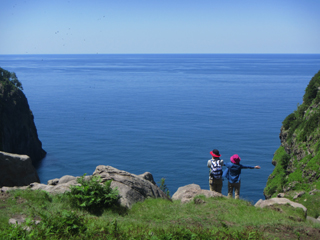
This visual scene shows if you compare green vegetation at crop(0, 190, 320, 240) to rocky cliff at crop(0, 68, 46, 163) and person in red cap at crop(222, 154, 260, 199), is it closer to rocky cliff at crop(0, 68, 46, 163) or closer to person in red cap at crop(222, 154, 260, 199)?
person in red cap at crop(222, 154, 260, 199)

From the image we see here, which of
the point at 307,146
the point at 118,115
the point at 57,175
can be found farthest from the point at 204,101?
the point at 307,146

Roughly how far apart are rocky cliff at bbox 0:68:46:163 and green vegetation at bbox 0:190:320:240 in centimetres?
6352

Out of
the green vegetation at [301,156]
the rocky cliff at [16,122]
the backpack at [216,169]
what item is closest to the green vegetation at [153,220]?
the backpack at [216,169]

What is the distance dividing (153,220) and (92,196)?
8.12ft

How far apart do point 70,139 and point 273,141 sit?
5277 cm

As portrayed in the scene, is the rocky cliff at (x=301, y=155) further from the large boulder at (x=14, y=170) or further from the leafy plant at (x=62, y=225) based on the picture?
the leafy plant at (x=62, y=225)

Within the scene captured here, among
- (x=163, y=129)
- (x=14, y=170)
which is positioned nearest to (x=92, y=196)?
(x=14, y=170)

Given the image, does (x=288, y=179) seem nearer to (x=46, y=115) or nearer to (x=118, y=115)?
(x=118, y=115)

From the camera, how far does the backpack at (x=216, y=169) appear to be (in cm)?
1516

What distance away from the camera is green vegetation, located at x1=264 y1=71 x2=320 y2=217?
35.0m

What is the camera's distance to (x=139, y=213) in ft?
41.1

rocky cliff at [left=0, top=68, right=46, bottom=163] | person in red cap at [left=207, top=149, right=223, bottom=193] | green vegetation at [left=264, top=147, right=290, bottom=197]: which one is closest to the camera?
person in red cap at [left=207, top=149, right=223, bottom=193]

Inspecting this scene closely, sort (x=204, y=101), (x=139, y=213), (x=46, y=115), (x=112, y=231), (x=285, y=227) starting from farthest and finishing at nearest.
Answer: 1. (x=204, y=101)
2. (x=46, y=115)
3. (x=139, y=213)
4. (x=285, y=227)
5. (x=112, y=231)

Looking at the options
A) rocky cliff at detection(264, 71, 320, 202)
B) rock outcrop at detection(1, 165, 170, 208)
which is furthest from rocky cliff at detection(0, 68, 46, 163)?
rock outcrop at detection(1, 165, 170, 208)
